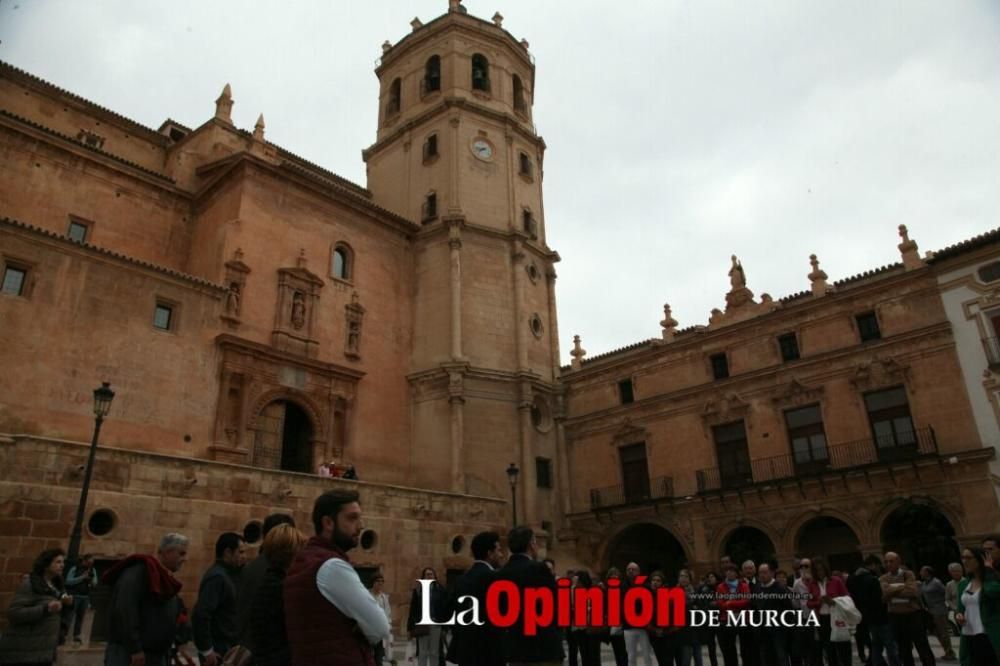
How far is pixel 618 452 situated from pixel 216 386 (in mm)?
15016

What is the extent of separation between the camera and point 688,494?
81.9 feet

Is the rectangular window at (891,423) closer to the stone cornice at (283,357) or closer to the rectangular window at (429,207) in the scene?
the stone cornice at (283,357)

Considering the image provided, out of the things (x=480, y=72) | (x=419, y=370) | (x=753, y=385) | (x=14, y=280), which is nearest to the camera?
(x=14, y=280)

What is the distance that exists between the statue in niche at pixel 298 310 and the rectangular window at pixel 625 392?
41.4 ft

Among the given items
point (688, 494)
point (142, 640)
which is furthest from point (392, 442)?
point (142, 640)

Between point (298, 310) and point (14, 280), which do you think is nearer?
point (14, 280)

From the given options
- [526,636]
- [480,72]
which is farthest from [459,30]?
[526,636]

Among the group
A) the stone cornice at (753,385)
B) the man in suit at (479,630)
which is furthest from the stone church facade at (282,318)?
the man in suit at (479,630)

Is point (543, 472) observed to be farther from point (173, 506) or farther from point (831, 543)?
point (173, 506)

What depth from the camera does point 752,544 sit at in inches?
922

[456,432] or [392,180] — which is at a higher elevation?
[392,180]

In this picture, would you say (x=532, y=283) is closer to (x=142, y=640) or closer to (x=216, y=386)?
(x=216, y=386)

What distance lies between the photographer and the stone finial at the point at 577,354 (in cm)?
2990

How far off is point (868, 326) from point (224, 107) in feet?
78.2
